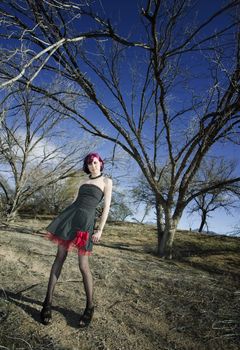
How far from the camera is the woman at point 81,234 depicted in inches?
134

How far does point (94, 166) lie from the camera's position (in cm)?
370

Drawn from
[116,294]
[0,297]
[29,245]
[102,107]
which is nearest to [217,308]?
[116,294]

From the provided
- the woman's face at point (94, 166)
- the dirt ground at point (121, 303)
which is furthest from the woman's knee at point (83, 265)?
the woman's face at point (94, 166)

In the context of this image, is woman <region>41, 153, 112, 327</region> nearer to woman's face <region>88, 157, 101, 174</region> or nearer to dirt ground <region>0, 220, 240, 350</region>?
woman's face <region>88, 157, 101, 174</region>

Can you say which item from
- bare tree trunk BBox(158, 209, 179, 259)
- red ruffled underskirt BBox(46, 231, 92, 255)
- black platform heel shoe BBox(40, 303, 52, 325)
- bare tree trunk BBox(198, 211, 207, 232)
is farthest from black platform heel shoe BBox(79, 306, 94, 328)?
bare tree trunk BBox(198, 211, 207, 232)

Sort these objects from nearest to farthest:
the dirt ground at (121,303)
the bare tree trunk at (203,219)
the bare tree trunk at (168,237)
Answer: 1. the dirt ground at (121,303)
2. the bare tree trunk at (168,237)
3. the bare tree trunk at (203,219)

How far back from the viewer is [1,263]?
4.95m

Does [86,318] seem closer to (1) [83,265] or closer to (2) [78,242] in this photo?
(1) [83,265]

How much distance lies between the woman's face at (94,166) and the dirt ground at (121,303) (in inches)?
62.0

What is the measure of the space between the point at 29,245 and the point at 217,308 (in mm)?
3588

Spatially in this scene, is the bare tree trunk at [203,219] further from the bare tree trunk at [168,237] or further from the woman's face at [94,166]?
the woman's face at [94,166]

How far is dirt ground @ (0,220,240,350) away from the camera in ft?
Result: 10.5

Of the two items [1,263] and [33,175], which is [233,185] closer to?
[1,263]

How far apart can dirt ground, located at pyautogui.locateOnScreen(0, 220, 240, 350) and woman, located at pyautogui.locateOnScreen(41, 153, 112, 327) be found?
0.79 feet
